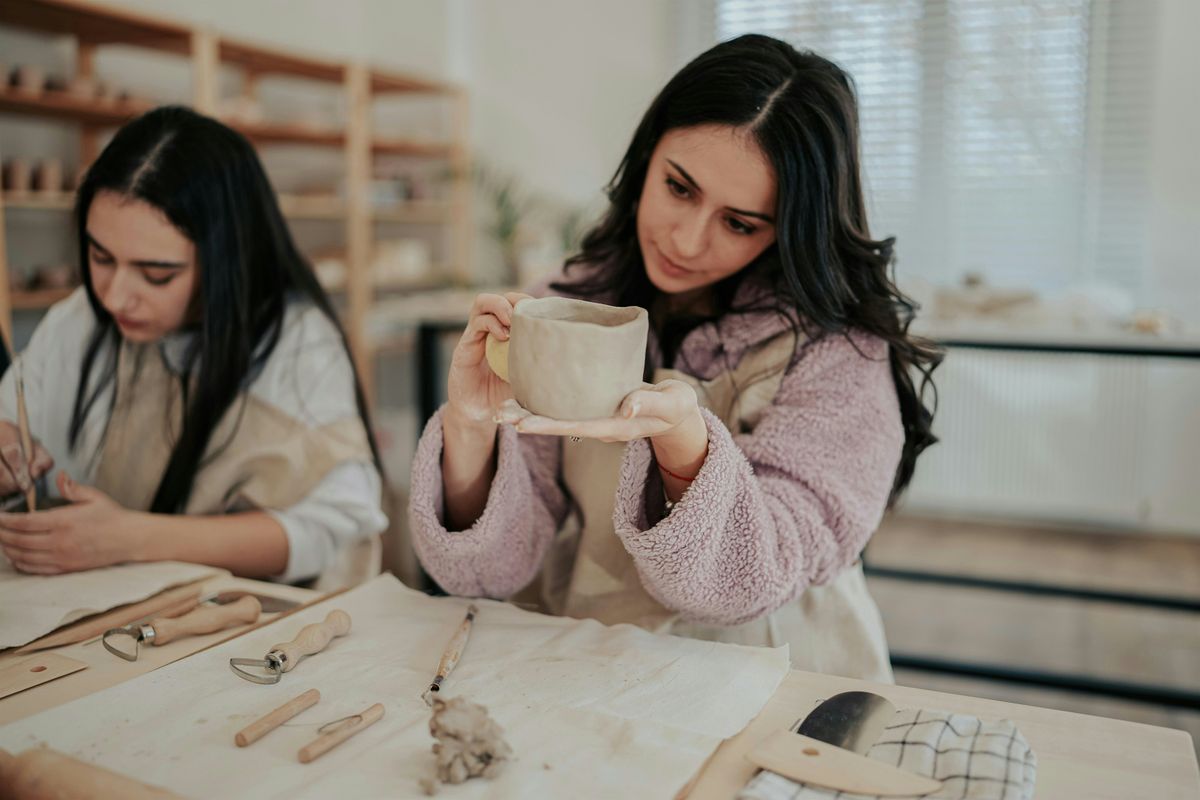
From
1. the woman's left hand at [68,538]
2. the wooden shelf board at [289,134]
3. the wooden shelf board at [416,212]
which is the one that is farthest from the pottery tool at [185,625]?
the wooden shelf board at [416,212]

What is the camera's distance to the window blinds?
3.79m

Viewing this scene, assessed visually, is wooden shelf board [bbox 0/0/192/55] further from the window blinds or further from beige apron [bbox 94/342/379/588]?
the window blinds

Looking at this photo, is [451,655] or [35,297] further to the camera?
[35,297]

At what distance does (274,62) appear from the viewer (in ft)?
12.6

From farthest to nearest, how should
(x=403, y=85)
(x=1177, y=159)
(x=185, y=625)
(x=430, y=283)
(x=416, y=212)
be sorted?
(x=430, y=283) < (x=416, y=212) < (x=403, y=85) < (x=1177, y=159) < (x=185, y=625)

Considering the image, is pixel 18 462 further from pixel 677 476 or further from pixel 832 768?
pixel 832 768

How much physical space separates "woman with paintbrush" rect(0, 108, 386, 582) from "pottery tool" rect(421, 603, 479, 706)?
1.61 feet

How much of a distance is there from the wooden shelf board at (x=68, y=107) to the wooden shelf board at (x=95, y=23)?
24 cm

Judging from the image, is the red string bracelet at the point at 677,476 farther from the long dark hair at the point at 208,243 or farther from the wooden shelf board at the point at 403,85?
the wooden shelf board at the point at 403,85

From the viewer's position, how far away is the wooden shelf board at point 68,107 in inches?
111

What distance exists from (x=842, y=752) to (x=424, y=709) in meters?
0.32

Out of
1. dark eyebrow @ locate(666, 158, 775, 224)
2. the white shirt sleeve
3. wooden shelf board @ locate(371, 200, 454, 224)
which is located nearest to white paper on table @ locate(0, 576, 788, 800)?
the white shirt sleeve

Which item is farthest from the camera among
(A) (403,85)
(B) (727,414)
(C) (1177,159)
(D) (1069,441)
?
(A) (403,85)

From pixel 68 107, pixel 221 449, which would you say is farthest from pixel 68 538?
pixel 68 107
